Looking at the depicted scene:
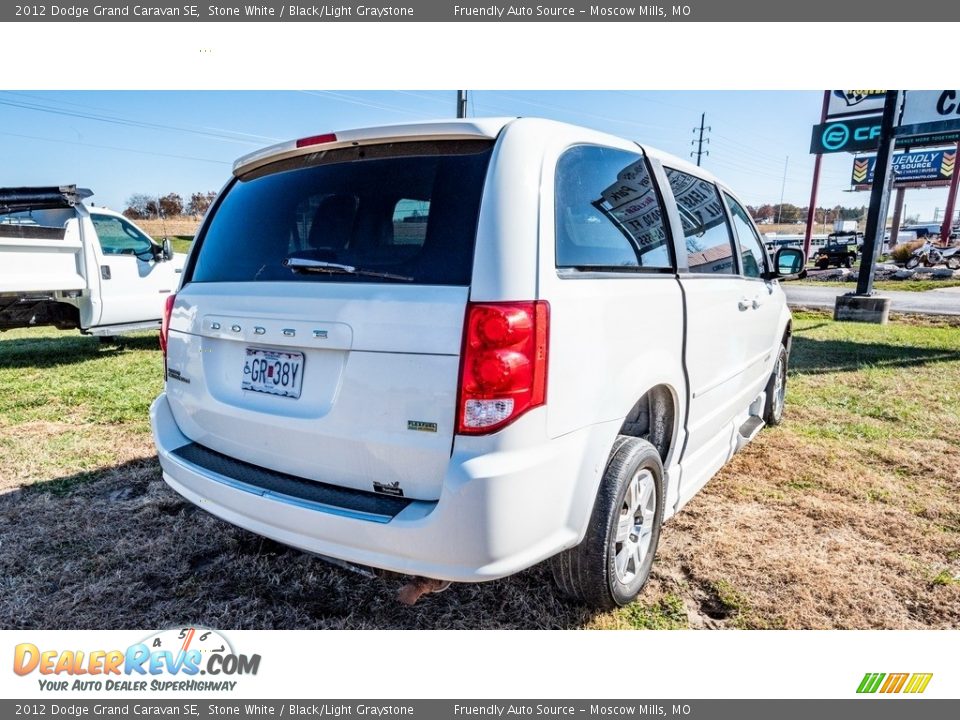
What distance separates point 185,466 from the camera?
2.36 metres

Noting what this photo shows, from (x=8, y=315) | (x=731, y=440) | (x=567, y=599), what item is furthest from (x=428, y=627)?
(x=8, y=315)

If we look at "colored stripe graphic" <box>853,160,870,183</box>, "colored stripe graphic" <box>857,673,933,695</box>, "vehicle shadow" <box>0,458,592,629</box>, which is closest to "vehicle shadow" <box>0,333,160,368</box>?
"vehicle shadow" <box>0,458,592,629</box>

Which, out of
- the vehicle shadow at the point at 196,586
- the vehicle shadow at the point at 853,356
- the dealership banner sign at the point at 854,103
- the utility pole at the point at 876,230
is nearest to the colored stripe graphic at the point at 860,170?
the dealership banner sign at the point at 854,103

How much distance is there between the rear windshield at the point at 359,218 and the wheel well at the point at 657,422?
4.16 feet

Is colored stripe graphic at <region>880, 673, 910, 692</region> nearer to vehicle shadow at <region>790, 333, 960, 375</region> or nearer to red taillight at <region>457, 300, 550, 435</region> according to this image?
red taillight at <region>457, 300, 550, 435</region>

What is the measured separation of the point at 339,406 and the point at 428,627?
3.50ft

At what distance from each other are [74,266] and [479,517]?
7547 millimetres

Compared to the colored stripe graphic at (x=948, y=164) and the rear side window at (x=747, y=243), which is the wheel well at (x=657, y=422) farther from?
the colored stripe graphic at (x=948, y=164)

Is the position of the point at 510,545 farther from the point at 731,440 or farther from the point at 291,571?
the point at 731,440

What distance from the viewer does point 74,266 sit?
283 inches

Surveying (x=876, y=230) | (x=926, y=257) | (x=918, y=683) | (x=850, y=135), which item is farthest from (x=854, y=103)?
(x=926, y=257)

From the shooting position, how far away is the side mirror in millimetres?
4383

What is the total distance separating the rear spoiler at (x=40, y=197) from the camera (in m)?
6.61

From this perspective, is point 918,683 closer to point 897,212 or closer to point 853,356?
point 853,356
